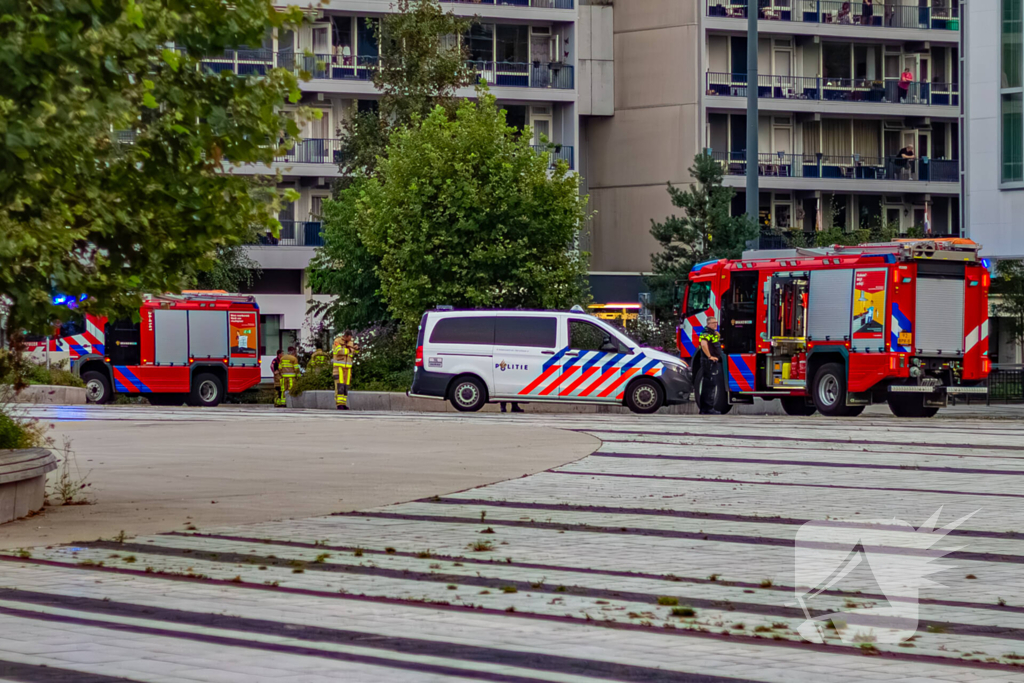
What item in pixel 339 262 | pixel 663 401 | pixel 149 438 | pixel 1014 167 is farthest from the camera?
pixel 339 262

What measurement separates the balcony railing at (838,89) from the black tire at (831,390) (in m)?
34.0

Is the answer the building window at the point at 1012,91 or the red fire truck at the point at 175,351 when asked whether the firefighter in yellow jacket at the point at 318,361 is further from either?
the building window at the point at 1012,91

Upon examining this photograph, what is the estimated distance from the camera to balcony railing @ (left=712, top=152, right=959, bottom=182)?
61.8 metres

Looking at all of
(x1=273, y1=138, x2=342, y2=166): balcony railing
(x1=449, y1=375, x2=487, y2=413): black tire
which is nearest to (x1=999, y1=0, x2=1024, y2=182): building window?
(x1=449, y1=375, x2=487, y2=413): black tire

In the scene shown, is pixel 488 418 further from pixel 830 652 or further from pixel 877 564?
pixel 830 652

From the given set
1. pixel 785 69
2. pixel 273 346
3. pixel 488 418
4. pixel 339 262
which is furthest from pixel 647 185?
pixel 488 418

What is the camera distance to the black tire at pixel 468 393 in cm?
2933

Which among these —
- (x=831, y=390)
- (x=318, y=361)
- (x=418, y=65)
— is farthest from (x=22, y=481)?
(x=418, y=65)

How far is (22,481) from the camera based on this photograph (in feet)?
37.8

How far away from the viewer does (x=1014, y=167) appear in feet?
120

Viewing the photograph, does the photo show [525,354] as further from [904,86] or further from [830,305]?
[904,86]

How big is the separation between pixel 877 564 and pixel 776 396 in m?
20.4

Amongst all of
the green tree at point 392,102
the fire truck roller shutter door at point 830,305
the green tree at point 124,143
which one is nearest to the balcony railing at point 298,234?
the green tree at point 392,102

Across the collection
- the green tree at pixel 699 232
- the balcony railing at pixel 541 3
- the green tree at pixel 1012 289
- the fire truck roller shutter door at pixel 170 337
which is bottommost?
the fire truck roller shutter door at pixel 170 337
